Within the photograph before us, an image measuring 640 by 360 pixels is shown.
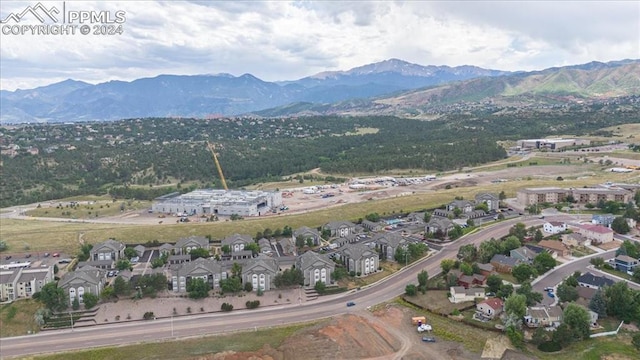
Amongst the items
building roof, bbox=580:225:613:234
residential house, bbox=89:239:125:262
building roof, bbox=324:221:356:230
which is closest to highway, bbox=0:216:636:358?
building roof, bbox=580:225:613:234

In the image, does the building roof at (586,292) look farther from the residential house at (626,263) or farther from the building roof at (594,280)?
the residential house at (626,263)

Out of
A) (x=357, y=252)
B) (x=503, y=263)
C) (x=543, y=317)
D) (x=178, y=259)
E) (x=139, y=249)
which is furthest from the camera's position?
(x=139, y=249)

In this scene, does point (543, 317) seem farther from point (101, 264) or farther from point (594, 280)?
point (101, 264)

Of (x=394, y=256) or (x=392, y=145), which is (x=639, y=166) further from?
(x=394, y=256)

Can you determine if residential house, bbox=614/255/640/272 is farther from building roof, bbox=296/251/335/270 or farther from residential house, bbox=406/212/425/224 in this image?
building roof, bbox=296/251/335/270

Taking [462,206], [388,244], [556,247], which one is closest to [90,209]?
[388,244]

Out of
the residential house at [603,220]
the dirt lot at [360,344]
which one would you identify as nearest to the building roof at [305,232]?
the dirt lot at [360,344]
